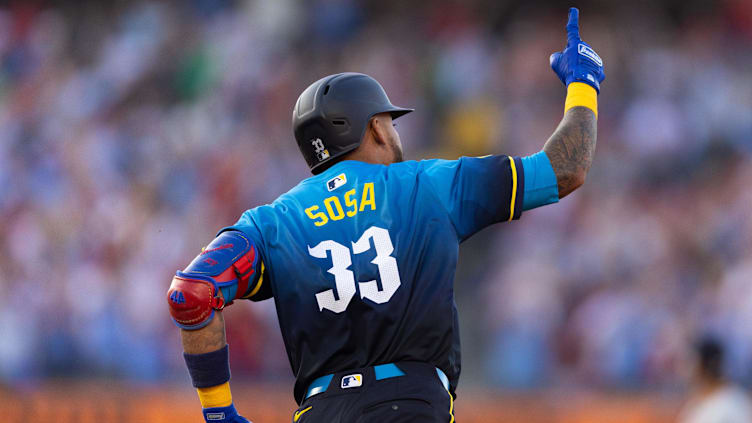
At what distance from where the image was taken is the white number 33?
369cm

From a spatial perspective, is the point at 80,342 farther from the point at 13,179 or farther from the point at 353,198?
the point at 353,198

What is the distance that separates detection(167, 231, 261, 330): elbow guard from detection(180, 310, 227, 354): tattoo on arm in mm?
31

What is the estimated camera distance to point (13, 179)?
15.2m

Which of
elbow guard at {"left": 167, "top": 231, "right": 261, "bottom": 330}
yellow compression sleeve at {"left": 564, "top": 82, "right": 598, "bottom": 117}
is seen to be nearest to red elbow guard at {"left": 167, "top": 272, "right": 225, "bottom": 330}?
elbow guard at {"left": 167, "top": 231, "right": 261, "bottom": 330}

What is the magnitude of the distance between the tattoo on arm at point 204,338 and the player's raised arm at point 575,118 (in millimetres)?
1416

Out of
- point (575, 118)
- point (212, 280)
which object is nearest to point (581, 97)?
point (575, 118)

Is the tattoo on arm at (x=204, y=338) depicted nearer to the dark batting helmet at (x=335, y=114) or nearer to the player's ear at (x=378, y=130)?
the dark batting helmet at (x=335, y=114)

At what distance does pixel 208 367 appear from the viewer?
3.76m

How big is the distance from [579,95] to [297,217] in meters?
1.26

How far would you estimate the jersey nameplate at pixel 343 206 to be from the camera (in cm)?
383

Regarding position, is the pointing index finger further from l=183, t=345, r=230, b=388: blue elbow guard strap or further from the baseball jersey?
l=183, t=345, r=230, b=388: blue elbow guard strap

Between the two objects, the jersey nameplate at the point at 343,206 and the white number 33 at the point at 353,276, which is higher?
the jersey nameplate at the point at 343,206

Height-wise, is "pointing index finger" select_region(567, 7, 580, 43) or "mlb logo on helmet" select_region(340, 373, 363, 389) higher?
"pointing index finger" select_region(567, 7, 580, 43)

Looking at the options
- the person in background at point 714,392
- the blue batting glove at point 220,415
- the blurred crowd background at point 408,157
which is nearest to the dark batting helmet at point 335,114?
the blue batting glove at point 220,415
